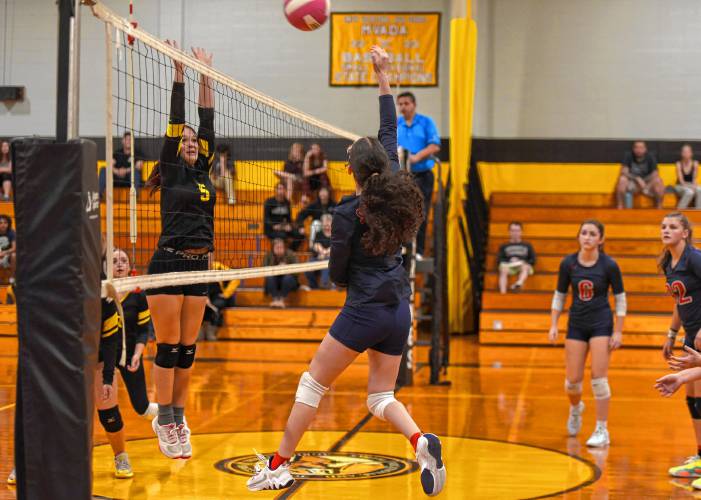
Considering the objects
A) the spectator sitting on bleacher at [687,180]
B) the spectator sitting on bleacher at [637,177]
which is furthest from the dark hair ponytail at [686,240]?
the spectator sitting on bleacher at [637,177]

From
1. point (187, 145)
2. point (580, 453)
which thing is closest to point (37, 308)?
point (187, 145)

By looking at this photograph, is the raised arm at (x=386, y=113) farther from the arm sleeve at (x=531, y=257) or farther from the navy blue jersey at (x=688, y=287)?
the arm sleeve at (x=531, y=257)

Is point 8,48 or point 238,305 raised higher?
point 8,48

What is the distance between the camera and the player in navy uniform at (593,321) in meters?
7.30

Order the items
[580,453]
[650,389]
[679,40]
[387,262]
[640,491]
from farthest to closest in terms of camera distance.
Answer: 1. [679,40]
2. [650,389]
3. [580,453]
4. [640,491]
5. [387,262]

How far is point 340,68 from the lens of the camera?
57.5ft

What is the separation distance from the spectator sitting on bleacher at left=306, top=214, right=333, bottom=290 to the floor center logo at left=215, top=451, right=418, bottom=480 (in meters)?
6.05

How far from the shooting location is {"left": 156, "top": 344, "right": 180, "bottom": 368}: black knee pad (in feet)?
19.5

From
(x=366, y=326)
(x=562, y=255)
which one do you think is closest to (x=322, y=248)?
(x=562, y=255)

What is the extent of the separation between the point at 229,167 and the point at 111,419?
9000 mm

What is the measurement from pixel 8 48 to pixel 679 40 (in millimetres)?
12158

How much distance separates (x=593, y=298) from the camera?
736cm

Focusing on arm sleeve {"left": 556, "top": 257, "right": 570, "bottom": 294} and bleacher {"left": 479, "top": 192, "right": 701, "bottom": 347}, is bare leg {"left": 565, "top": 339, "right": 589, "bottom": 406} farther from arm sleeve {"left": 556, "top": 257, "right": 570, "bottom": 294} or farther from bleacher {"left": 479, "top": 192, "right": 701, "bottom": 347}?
bleacher {"left": 479, "top": 192, "right": 701, "bottom": 347}

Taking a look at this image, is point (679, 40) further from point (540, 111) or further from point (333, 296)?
point (333, 296)
